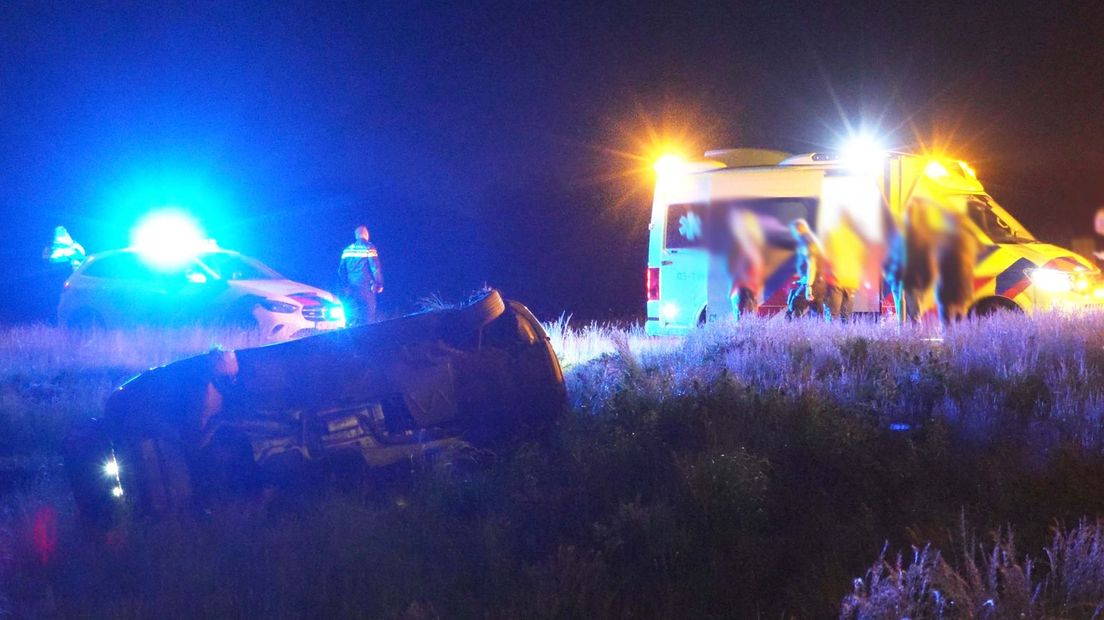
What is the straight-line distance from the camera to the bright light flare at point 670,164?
11.4 meters

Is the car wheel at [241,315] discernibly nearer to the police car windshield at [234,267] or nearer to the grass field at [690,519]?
the police car windshield at [234,267]

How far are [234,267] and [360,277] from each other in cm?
212

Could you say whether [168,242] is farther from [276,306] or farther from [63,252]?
[63,252]

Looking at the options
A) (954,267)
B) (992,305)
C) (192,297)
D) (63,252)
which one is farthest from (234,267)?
(992,305)

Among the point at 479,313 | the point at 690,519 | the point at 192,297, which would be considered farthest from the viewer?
the point at 192,297

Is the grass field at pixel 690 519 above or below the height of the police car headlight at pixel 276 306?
below

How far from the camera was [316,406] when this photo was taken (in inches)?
217

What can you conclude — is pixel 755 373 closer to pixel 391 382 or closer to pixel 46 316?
pixel 391 382

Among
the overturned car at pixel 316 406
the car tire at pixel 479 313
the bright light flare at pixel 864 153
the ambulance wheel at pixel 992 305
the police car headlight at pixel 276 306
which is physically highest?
the bright light flare at pixel 864 153

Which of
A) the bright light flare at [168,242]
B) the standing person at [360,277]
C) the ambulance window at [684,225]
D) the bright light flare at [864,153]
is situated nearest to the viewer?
the bright light flare at [864,153]

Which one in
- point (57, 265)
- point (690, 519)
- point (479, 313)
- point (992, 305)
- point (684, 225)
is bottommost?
point (690, 519)

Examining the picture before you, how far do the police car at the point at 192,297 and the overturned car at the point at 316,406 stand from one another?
5.97 m

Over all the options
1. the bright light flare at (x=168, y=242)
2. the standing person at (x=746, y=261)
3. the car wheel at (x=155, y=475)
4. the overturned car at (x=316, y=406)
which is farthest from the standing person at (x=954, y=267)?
the bright light flare at (x=168, y=242)

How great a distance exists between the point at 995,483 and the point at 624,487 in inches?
74.0
